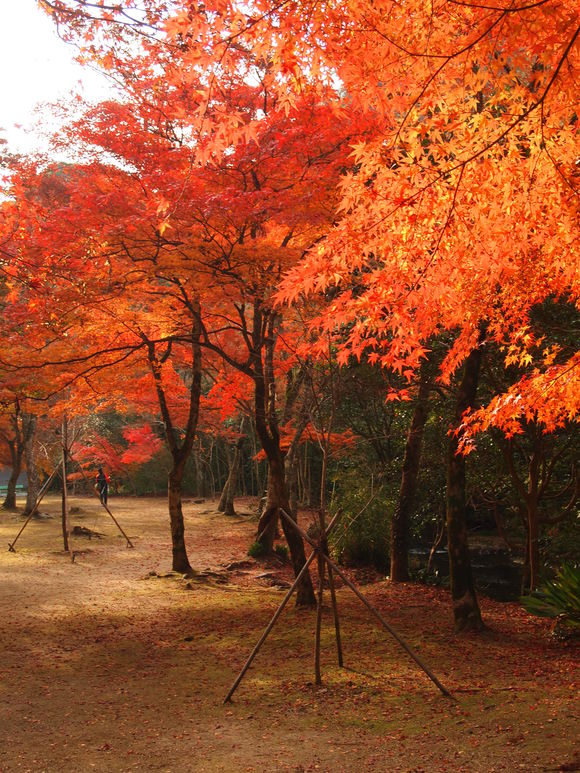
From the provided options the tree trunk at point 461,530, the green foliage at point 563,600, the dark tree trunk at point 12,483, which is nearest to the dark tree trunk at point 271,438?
the tree trunk at point 461,530

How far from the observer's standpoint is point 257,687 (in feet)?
22.7

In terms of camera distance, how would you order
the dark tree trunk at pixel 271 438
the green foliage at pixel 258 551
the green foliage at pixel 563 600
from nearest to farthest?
the green foliage at pixel 563 600
the dark tree trunk at pixel 271 438
the green foliage at pixel 258 551

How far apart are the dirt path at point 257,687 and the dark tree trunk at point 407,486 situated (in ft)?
1.91

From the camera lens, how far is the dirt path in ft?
16.7

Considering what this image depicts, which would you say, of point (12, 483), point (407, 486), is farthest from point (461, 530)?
point (12, 483)

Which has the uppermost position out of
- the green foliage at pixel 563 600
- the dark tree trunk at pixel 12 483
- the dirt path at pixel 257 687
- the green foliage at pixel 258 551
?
the dark tree trunk at pixel 12 483

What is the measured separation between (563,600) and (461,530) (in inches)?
54.8

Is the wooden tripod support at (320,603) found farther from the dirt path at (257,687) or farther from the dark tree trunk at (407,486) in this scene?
the dark tree trunk at (407,486)

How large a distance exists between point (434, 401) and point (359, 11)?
909cm

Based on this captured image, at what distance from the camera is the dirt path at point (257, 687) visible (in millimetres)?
5102

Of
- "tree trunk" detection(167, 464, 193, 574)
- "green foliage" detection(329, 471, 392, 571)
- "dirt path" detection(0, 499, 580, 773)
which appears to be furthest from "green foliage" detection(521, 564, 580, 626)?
"tree trunk" detection(167, 464, 193, 574)

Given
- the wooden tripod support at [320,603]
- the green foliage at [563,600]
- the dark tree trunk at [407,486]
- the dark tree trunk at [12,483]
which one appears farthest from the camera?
the dark tree trunk at [12,483]

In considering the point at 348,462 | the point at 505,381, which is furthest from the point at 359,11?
the point at 348,462

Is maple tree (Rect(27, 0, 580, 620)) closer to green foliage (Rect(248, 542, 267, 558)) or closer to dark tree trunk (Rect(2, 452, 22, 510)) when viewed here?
green foliage (Rect(248, 542, 267, 558))
